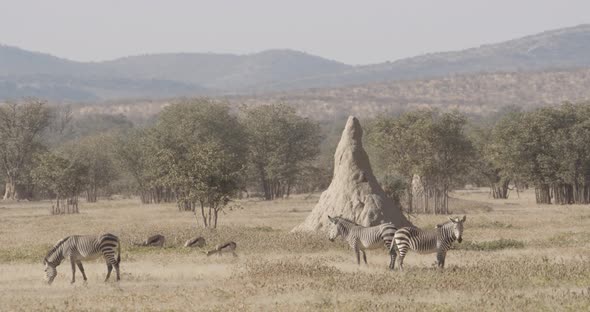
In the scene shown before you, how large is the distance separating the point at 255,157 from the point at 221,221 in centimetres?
4667

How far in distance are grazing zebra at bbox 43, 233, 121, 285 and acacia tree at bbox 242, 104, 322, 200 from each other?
257 ft

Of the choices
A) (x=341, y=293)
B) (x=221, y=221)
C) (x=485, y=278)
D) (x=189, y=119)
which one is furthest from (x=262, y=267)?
(x=189, y=119)

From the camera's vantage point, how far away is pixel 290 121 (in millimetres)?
114000

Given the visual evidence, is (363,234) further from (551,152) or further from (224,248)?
(551,152)

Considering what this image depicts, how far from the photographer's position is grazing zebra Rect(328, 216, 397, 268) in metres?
31.2

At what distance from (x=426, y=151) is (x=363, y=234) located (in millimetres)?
42919

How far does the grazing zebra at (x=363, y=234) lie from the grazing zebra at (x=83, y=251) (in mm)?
8104

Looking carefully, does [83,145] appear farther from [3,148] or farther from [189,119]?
[189,119]

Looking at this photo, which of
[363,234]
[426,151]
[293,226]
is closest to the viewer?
[363,234]

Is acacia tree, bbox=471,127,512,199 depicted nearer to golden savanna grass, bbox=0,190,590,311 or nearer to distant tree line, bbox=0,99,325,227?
distant tree line, bbox=0,99,325,227

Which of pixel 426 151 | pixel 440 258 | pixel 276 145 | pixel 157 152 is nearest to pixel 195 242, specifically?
pixel 440 258

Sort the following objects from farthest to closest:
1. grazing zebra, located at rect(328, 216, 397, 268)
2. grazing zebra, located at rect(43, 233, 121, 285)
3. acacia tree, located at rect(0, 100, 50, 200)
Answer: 1. acacia tree, located at rect(0, 100, 50, 200)
2. grazing zebra, located at rect(328, 216, 397, 268)
3. grazing zebra, located at rect(43, 233, 121, 285)

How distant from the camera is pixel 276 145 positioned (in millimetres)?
111062

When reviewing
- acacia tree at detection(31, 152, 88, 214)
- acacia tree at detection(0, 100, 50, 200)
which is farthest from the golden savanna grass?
acacia tree at detection(0, 100, 50, 200)
